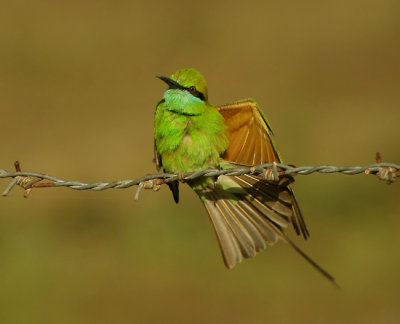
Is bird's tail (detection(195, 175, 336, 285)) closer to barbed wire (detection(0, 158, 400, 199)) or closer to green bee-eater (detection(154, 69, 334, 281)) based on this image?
green bee-eater (detection(154, 69, 334, 281))

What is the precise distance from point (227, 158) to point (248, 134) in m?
0.23

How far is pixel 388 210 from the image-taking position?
8.83 meters

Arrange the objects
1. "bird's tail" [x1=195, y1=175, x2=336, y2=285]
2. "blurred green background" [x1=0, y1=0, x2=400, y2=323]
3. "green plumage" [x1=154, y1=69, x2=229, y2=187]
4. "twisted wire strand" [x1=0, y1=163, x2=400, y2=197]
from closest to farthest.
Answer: "twisted wire strand" [x1=0, y1=163, x2=400, y2=197]
"bird's tail" [x1=195, y1=175, x2=336, y2=285]
"green plumage" [x1=154, y1=69, x2=229, y2=187]
"blurred green background" [x1=0, y1=0, x2=400, y2=323]

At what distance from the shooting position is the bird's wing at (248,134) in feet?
17.4

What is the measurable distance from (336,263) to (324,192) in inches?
57.9

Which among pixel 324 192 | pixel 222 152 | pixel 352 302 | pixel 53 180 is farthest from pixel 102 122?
pixel 53 180

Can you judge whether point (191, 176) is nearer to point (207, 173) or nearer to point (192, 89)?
point (207, 173)

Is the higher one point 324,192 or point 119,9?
point 119,9

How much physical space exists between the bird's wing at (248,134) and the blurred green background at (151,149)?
2.23m

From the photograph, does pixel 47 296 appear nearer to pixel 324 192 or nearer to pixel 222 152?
pixel 222 152

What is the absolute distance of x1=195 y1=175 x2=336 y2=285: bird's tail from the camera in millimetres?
4930

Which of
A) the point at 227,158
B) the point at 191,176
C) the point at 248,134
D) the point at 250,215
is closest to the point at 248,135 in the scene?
the point at 248,134

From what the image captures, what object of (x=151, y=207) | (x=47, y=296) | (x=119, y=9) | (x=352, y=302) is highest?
(x=119, y=9)

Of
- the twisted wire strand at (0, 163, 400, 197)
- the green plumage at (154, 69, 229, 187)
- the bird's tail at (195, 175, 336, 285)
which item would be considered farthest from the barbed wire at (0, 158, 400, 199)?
the green plumage at (154, 69, 229, 187)
